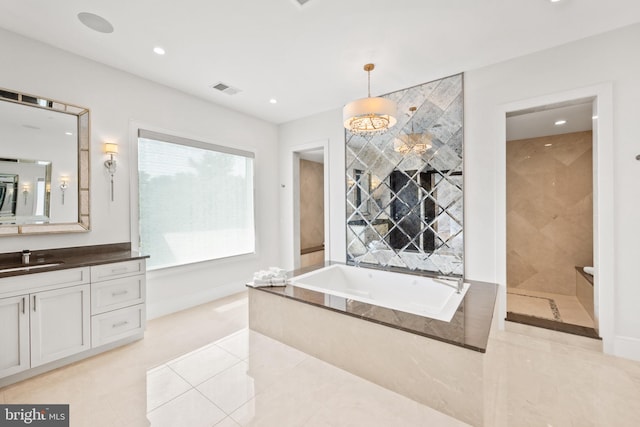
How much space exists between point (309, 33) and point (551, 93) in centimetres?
237

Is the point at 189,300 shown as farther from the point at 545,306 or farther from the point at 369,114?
the point at 545,306

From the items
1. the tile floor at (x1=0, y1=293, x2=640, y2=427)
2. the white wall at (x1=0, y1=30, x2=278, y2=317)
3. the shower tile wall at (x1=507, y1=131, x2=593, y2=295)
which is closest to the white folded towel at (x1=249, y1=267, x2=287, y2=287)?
the tile floor at (x1=0, y1=293, x2=640, y2=427)

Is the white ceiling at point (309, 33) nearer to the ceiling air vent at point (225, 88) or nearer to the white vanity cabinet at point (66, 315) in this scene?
the ceiling air vent at point (225, 88)

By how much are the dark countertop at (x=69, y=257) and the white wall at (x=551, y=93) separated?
3.56 meters

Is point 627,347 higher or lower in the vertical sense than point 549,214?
lower

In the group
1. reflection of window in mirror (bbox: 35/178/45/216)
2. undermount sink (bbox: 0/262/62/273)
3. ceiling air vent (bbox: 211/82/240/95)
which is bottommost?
undermount sink (bbox: 0/262/62/273)

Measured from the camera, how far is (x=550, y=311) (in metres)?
3.26

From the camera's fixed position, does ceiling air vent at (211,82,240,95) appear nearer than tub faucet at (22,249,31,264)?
No

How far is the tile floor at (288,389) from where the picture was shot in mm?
1556

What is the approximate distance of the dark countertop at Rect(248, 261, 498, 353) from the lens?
1.60 metres

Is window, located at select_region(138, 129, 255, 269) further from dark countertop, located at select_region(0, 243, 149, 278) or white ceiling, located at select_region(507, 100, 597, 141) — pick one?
white ceiling, located at select_region(507, 100, 597, 141)

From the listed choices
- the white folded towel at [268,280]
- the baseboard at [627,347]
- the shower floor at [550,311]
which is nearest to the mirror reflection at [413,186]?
the shower floor at [550,311]

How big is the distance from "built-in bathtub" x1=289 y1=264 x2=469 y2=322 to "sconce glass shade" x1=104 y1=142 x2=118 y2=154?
231 cm

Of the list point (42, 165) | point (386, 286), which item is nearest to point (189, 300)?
point (42, 165)
